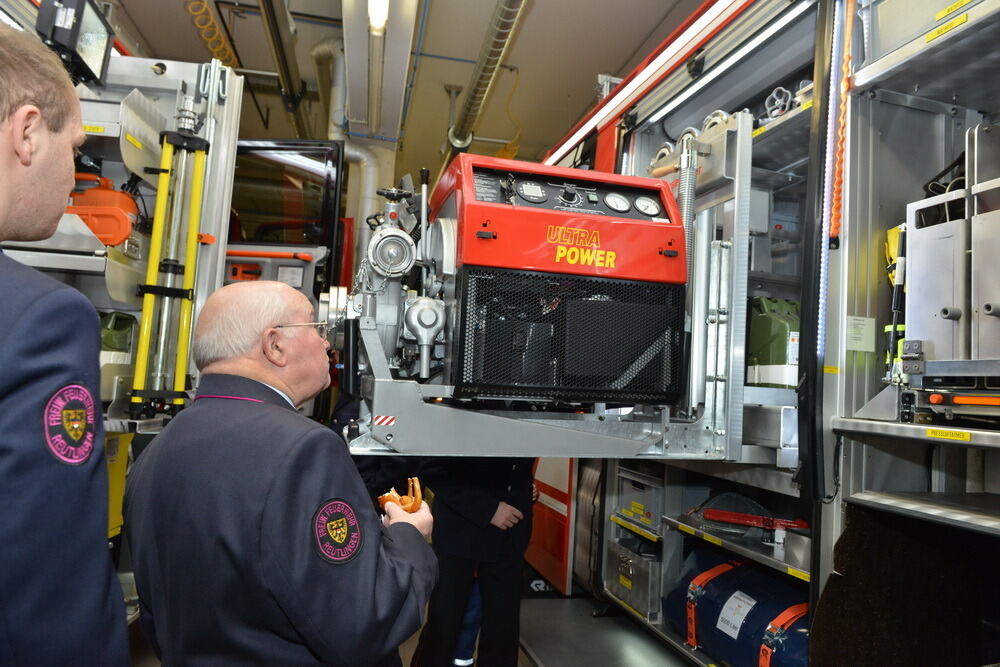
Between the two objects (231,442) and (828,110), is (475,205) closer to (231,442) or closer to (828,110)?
(231,442)

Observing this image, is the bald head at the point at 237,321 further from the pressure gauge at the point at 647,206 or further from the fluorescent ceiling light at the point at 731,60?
the fluorescent ceiling light at the point at 731,60

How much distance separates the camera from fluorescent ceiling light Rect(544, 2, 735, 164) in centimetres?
305

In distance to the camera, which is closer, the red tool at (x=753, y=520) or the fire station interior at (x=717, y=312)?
the fire station interior at (x=717, y=312)

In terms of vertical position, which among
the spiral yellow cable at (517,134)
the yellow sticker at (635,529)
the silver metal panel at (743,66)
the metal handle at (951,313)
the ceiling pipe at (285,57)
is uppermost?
the spiral yellow cable at (517,134)

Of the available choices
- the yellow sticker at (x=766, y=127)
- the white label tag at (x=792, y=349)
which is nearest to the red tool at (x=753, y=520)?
the white label tag at (x=792, y=349)

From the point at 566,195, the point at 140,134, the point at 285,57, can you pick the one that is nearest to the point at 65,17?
the point at 140,134

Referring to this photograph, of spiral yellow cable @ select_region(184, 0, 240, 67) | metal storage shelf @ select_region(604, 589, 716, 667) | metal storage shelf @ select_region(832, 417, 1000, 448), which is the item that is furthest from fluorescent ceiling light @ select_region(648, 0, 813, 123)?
spiral yellow cable @ select_region(184, 0, 240, 67)

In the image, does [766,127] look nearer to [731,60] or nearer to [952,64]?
[731,60]

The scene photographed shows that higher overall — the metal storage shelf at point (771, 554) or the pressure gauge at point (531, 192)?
the pressure gauge at point (531, 192)

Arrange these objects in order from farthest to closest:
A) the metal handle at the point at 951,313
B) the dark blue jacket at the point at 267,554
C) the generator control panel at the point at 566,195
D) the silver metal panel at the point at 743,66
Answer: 1. the silver metal panel at the point at 743,66
2. the generator control panel at the point at 566,195
3. the metal handle at the point at 951,313
4. the dark blue jacket at the point at 267,554

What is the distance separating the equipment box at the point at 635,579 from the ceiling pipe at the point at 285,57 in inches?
192

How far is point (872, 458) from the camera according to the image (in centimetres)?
240

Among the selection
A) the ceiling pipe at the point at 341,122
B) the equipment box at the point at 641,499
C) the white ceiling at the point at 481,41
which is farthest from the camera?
the ceiling pipe at the point at 341,122

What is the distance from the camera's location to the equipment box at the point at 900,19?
81.2 inches
